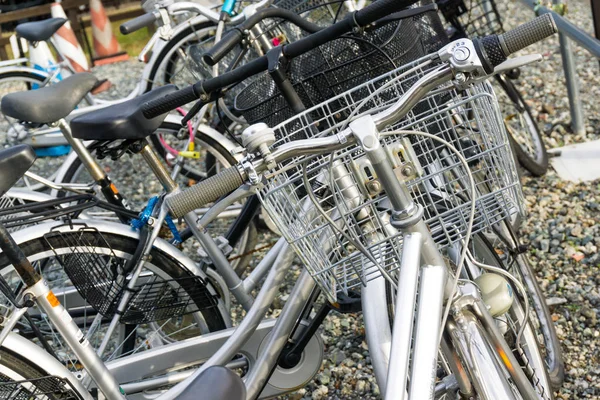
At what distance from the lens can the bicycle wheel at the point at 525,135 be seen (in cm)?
436

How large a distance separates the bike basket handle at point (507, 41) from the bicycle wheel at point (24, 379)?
5.57 ft

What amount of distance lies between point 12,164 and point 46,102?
891 mm

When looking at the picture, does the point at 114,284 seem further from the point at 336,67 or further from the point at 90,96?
the point at 90,96

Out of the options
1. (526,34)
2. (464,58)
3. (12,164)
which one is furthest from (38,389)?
(526,34)

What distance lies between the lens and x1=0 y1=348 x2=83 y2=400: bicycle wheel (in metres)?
2.34

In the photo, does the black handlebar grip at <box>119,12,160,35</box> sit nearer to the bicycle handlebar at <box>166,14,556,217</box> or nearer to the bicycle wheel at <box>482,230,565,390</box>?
the bicycle wheel at <box>482,230,565,390</box>

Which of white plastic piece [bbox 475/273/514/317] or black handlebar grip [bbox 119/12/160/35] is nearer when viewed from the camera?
white plastic piece [bbox 475/273/514/317]

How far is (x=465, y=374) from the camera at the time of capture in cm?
179

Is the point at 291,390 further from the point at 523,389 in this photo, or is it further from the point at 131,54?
the point at 131,54

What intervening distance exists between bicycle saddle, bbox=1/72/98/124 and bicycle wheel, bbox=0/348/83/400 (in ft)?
3.28

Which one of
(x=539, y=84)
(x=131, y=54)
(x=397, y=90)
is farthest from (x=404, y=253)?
(x=131, y=54)

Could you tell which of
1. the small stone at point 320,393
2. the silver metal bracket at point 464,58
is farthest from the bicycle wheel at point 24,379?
the silver metal bracket at point 464,58

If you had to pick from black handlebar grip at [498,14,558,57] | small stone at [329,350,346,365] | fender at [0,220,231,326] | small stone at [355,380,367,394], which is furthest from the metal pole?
black handlebar grip at [498,14,558,57]

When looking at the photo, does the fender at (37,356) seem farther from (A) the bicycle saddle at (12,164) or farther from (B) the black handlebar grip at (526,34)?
(B) the black handlebar grip at (526,34)
